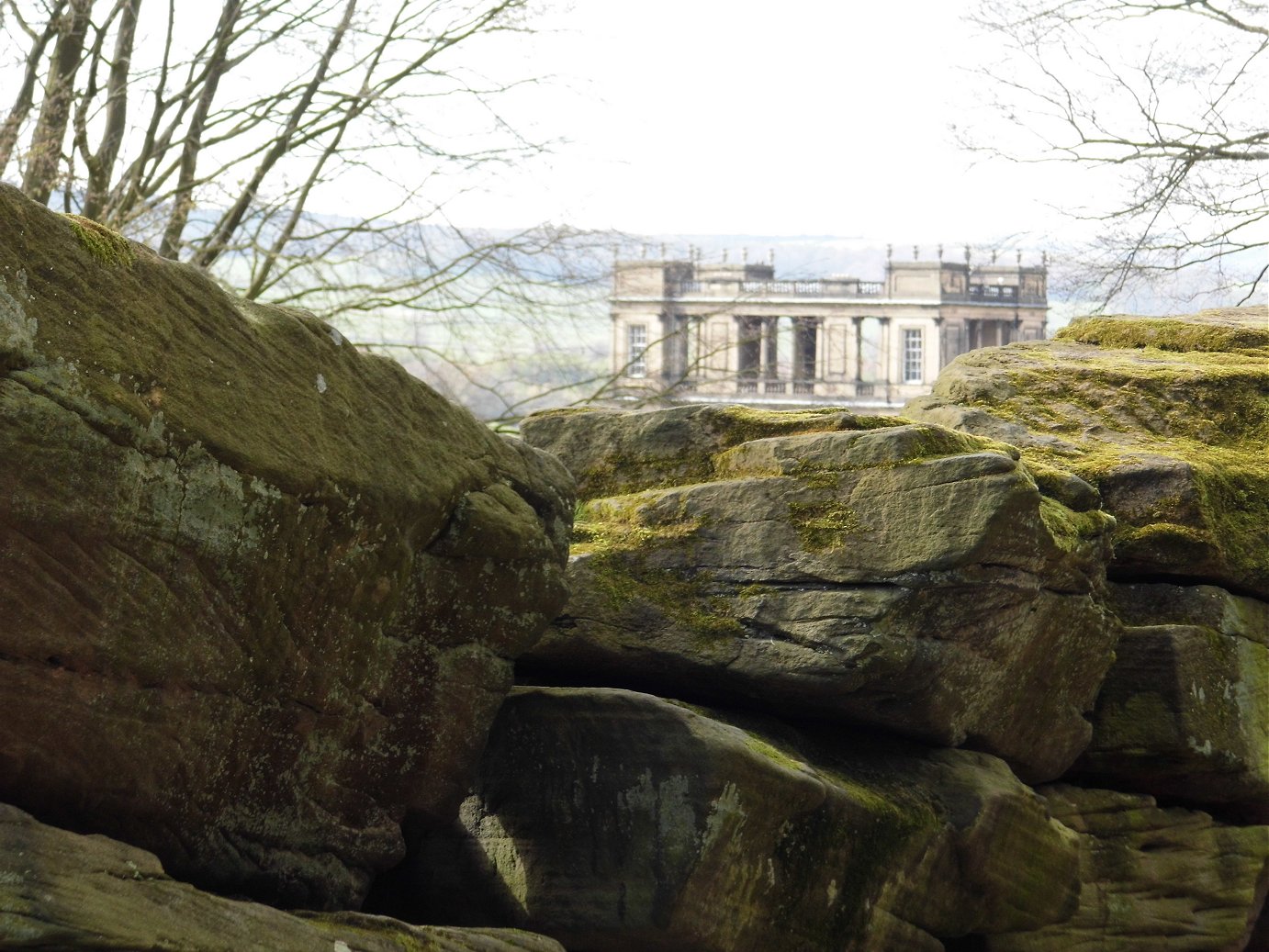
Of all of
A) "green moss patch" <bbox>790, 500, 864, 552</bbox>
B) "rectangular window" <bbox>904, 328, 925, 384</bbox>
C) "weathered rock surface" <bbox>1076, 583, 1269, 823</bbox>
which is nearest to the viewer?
"green moss patch" <bbox>790, 500, 864, 552</bbox>

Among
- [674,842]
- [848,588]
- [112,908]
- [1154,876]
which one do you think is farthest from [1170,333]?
[112,908]

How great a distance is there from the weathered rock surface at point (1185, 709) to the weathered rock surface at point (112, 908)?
207 inches

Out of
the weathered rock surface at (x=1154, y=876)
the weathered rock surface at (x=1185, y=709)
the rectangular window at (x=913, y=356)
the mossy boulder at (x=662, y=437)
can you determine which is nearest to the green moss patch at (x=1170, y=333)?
the weathered rock surface at (x=1185, y=709)

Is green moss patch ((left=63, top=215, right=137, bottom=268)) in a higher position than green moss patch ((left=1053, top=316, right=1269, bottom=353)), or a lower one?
lower

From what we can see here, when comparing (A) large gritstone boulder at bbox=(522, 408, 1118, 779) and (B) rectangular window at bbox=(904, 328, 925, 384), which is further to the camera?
(B) rectangular window at bbox=(904, 328, 925, 384)

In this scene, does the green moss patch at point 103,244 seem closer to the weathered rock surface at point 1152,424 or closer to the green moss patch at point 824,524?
the green moss patch at point 824,524

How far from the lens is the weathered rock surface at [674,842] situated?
6047 mm

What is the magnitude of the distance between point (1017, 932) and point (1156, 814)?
4.25ft

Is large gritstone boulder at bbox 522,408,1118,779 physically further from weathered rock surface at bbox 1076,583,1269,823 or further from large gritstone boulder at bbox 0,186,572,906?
large gritstone boulder at bbox 0,186,572,906

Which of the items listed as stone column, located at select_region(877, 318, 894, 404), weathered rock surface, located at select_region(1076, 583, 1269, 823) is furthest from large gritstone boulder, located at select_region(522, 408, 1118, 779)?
stone column, located at select_region(877, 318, 894, 404)

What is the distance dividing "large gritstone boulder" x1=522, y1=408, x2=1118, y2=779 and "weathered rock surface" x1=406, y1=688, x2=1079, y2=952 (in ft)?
1.44

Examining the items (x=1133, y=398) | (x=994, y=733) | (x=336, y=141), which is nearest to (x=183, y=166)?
(x=336, y=141)

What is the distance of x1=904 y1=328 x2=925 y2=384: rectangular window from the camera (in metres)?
113

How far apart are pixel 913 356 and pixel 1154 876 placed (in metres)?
107
